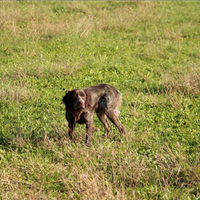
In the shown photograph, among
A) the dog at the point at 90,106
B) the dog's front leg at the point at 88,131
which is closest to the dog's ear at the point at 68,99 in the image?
the dog at the point at 90,106

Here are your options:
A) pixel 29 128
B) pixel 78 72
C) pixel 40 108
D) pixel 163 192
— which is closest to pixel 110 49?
pixel 78 72

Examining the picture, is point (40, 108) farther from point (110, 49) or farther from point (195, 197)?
point (110, 49)

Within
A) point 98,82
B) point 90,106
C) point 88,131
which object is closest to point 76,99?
point 90,106

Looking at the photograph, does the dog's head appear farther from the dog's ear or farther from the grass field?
the grass field

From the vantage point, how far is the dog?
5783 millimetres

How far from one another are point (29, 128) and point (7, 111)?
955 mm

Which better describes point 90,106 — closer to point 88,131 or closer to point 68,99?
point 88,131

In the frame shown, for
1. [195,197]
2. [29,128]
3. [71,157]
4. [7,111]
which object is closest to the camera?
[195,197]

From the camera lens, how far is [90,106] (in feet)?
20.4

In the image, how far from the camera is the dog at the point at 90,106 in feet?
19.0

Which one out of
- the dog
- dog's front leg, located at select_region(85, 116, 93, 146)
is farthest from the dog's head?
dog's front leg, located at select_region(85, 116, 93, 146)

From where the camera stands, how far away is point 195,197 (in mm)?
4684

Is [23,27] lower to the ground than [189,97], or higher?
higher

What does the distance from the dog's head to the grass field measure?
1.68 feet
